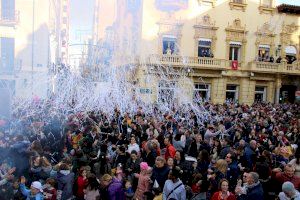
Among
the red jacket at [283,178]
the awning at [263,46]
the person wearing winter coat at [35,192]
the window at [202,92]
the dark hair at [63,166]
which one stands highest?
the awning at [263,46]

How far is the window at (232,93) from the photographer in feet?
93.6

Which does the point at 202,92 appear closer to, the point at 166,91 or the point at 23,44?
the point at 166,91

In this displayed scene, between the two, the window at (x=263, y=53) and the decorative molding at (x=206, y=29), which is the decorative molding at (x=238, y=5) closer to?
the decorative molding at (x=206, y=29)

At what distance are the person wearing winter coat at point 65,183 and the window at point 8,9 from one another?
21.2 m

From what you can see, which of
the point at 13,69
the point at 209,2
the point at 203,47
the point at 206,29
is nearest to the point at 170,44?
the point at 203,47

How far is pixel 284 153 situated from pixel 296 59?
2380cm

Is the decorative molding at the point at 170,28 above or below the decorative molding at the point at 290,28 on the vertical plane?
below

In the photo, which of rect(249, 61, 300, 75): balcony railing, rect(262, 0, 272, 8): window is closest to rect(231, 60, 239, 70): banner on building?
rect(249, 61, 300, 75): balcony railing

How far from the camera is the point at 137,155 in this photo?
7.70 metres

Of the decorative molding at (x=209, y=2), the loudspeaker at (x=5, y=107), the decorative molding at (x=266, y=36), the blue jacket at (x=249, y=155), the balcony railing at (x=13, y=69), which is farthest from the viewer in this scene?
the decorative molding at (x=266, y=36)

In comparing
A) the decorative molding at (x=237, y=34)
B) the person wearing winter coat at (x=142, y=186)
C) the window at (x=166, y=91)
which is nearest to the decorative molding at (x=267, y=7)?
the decorative molding at (x=237, y=34)

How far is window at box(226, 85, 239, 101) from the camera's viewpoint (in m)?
28.5

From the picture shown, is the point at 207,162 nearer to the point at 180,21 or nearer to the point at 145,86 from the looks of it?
the point at 145,86

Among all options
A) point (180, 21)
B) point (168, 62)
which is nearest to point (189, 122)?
point (168, 62)
